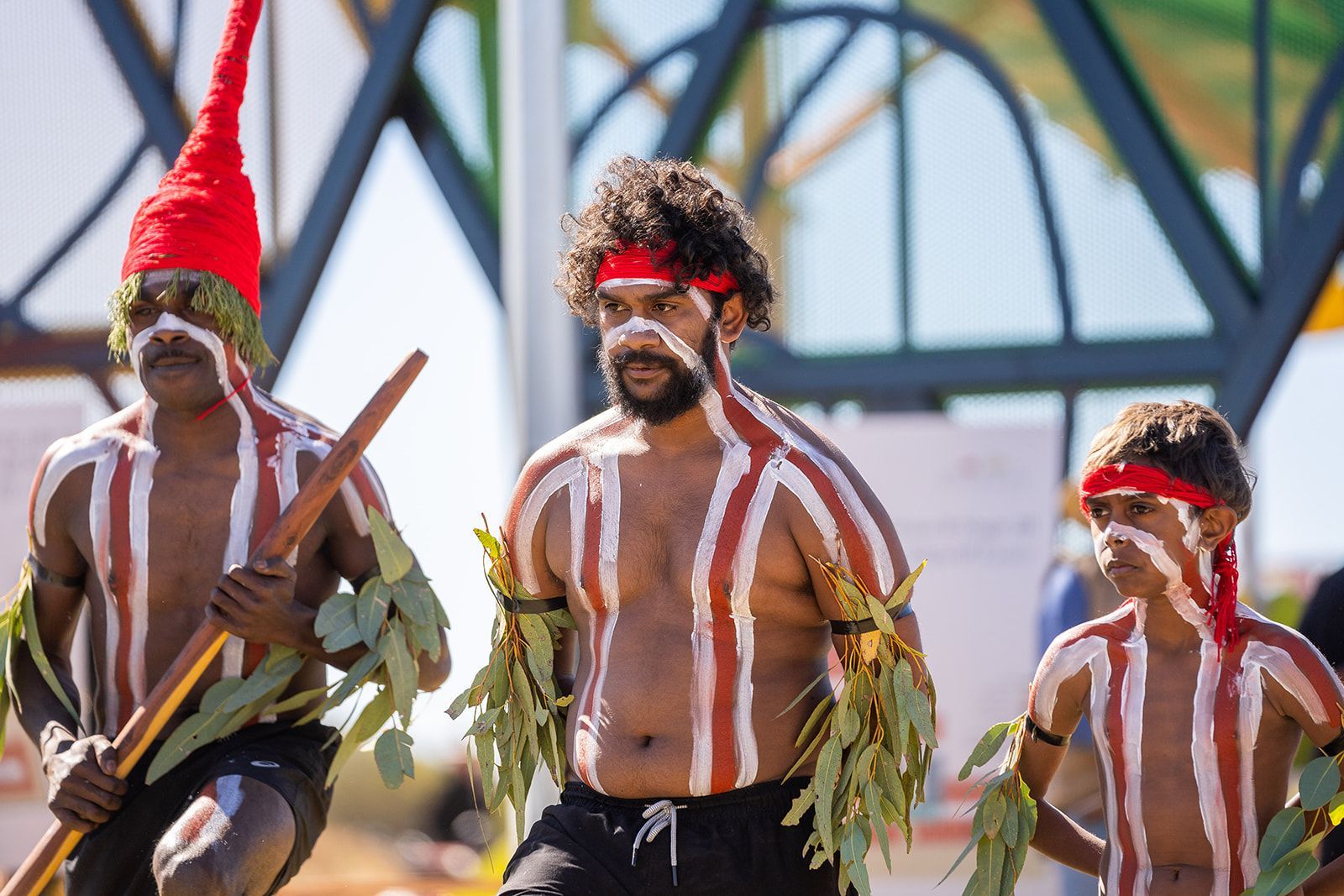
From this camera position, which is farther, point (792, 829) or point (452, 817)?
point (452, 817)

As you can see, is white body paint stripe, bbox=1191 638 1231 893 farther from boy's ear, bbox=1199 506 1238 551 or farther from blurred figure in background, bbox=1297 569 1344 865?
blurred figure in background, bbox=1297 569 1344 865

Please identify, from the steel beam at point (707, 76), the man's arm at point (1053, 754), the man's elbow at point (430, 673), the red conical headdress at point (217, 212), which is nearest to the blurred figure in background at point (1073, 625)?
the steel beam at point (707, 76)

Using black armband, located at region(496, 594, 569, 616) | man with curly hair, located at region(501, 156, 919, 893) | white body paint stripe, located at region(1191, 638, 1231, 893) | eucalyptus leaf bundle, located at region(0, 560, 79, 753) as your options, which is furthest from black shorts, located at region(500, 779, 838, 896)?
eucalyptus leaf bundle, located at region(0, 560, 79, 753)

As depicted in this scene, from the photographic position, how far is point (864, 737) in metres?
3.59

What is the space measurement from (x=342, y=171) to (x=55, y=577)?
3783mm

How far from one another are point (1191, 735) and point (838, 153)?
413 centimetres

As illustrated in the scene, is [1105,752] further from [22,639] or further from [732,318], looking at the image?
[22,639]

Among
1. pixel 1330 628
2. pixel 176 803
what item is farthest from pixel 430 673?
pixel 1330 628

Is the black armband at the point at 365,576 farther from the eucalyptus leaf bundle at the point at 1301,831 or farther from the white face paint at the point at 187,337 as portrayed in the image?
the eucalyptus leaf bundle at the point at 1301,831

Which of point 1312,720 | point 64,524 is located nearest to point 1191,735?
point 1312,720

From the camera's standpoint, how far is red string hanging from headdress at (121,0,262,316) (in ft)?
13.6

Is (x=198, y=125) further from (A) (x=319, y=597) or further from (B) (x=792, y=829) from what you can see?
(B) (x=792, y=829)

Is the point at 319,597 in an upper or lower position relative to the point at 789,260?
lower

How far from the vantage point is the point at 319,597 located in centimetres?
418
